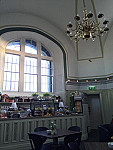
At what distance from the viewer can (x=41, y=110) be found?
224 inches

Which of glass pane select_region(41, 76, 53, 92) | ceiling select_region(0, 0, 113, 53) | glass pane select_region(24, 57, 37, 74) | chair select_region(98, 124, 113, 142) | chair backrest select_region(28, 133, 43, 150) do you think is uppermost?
ceiling select_region(0, 0, 113, 53)

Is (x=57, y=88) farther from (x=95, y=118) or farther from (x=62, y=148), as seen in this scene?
(x=62, y=148)

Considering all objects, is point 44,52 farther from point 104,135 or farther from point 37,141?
point 37,141

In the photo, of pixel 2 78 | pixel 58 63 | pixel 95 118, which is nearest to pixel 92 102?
pixel 95 118

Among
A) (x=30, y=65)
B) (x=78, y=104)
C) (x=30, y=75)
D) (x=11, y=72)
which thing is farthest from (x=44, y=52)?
(x=78, y=104)

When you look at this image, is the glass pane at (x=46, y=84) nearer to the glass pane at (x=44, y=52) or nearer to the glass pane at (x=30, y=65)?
the glass pane at (x=30, y=65)

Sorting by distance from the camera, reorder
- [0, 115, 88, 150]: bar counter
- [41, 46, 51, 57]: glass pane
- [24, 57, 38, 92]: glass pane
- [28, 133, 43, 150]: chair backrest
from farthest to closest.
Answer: [41, 46, 51, 57]: glass pane
[24, 57, 38, 92]: glass pane
[0, 115, 88, 150]: bar counter
[28, 133, 43, 150]: chair backrest

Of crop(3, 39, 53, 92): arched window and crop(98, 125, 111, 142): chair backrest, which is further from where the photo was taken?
crop(3, 39, 53, 92): arched window

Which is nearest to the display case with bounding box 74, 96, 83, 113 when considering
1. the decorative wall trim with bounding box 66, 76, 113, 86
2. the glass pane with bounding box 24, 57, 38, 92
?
the decorative wall trim with bounding box 66, 76, 113, 86

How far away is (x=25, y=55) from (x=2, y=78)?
6.65ft

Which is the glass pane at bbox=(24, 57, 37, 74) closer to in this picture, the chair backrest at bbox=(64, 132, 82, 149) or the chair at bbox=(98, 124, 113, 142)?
the chair at bbox=(98, 124, 113, 142)

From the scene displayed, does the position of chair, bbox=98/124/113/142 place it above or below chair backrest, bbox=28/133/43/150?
below

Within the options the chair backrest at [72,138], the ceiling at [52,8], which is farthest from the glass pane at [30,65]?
the chair backrest at [72,138]

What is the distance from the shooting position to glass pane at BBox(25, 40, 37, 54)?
8.83 metres
